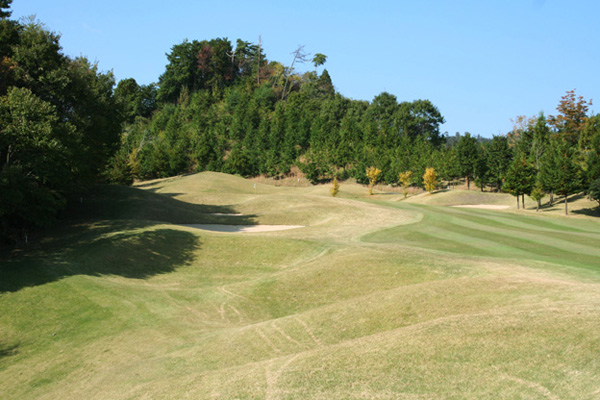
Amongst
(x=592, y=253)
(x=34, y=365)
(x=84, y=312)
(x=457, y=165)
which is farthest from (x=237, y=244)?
(x=457, y=165)

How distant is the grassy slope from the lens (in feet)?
34.3

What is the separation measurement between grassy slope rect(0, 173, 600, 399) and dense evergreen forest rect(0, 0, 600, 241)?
18.5 feet

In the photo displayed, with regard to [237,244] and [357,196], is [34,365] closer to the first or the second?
[237,244]

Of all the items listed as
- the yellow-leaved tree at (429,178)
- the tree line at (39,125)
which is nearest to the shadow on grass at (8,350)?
the tree line at (39,125)

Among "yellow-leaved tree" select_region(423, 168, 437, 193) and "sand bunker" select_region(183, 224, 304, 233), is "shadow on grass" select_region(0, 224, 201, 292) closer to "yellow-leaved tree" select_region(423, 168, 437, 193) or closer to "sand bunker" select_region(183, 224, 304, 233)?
"sand bunker" select_region(183, 224, 304, 233)

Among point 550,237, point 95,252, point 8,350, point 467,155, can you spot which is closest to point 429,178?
point 467,155

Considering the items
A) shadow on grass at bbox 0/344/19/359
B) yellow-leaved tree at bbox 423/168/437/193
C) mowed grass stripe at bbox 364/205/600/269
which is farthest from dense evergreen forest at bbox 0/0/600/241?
mowed grass stripe at bbox 364/205/600/269

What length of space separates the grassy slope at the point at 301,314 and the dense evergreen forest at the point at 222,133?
5.63 m

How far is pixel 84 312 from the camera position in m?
19.4

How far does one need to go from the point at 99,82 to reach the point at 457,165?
201ft

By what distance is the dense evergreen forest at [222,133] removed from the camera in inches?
1145

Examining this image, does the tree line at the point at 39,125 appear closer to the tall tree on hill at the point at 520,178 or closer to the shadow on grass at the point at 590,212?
the tall tree on hill at the point at 520,178

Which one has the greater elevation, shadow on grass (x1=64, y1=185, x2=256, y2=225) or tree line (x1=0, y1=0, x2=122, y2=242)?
tree line (x1=0, y1=0, x2=122, y2=242)

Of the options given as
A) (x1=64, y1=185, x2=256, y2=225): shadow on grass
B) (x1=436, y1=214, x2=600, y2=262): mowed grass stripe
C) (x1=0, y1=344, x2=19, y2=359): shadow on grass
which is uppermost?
(x1=64, y1=185, x2=256, y2=225): shadow on grass
